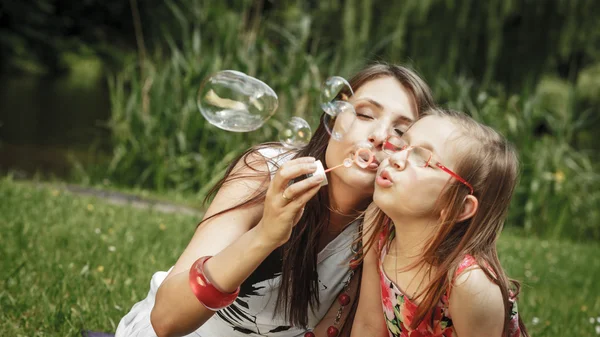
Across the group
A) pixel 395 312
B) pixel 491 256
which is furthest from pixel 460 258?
pixel 395 312

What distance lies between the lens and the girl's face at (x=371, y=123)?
1989 millimetres

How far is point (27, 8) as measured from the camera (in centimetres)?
2242

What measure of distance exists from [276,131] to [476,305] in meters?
4.40

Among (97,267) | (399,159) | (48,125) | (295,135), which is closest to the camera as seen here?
(399,159)

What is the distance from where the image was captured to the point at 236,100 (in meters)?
2.29

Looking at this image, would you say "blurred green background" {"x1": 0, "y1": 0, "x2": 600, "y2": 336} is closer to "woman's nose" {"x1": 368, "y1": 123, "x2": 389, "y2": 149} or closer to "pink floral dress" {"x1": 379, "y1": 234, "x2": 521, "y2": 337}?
"woman's nose" {"x1": 368, "y1": 123, "x2": 389, "y2": 149}

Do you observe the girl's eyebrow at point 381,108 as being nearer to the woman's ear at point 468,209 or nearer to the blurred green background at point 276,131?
the woman's ear at point 468,209

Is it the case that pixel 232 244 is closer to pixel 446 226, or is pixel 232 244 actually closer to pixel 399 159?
pixel 399 159

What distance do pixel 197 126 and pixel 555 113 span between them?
534 cm

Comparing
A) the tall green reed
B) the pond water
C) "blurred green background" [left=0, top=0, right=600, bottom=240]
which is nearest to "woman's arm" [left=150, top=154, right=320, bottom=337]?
"blurred green background" [left=0, top=0, right=600, bottom=240]

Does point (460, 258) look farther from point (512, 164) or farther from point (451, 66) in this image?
point (451, 66)

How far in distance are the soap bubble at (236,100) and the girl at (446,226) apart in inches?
20.0

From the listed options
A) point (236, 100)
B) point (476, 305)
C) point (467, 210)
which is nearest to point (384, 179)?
point (467, 210)

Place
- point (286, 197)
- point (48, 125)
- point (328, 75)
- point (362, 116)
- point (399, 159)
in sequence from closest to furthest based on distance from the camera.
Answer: point (286, 197), point (399, 159), point (362, 116), point (328, 75), point (48, 125)
